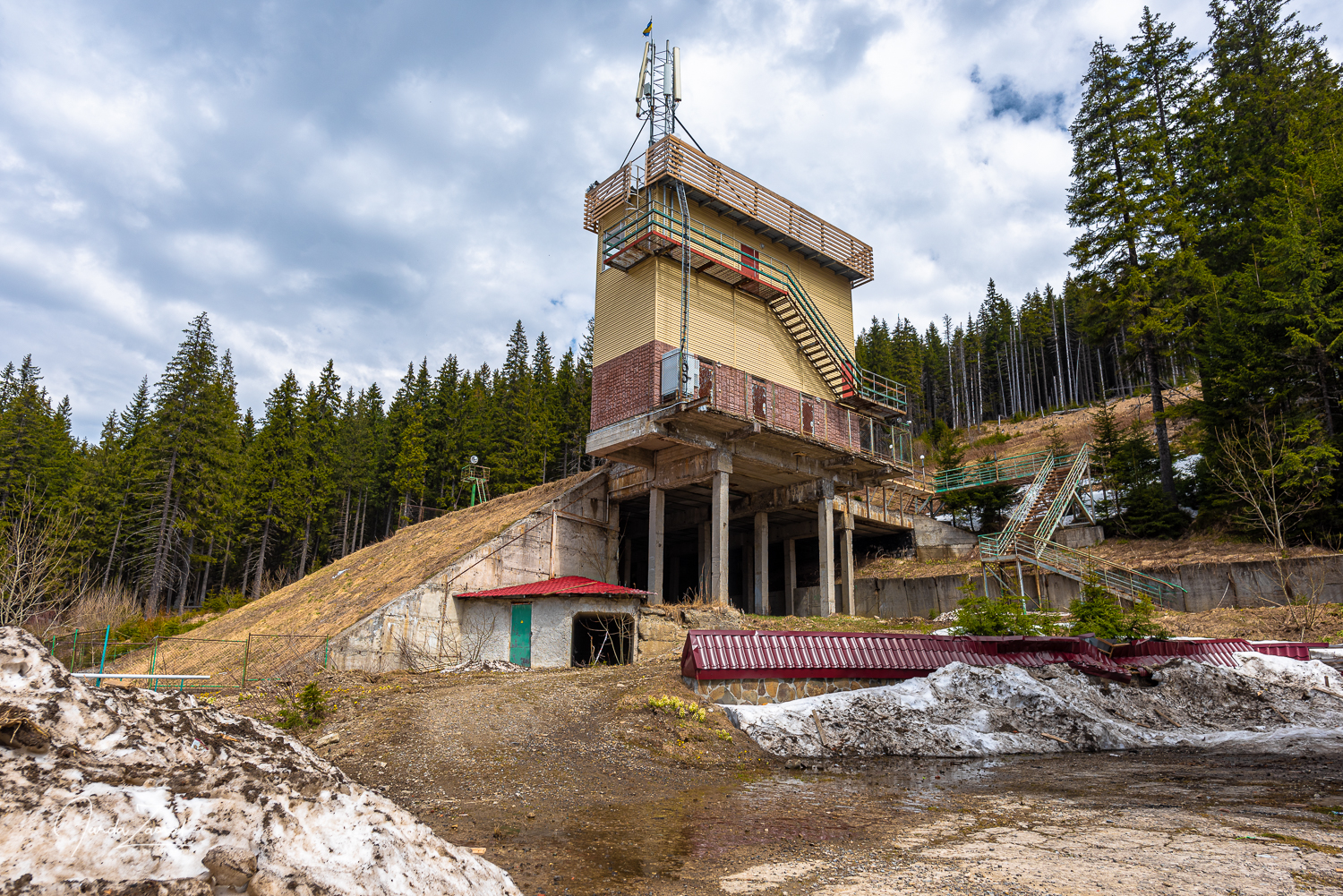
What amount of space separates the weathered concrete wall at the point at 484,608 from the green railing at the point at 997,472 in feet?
72.8

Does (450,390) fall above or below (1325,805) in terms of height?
above

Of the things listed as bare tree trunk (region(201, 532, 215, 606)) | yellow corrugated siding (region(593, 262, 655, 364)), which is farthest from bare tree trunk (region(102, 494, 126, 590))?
yellow corrugated siding (region(593, 262, 655, 364))

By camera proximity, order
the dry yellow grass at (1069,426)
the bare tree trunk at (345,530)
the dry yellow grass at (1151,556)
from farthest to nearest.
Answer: the bare tree trunk at (345,530), the dry yellow grass at (1069,426), the dry yellow grass at (1151,556)

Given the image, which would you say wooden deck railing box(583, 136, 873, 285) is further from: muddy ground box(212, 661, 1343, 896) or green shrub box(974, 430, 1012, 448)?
Answer: green shrub box(974, 430, 1012, 448)

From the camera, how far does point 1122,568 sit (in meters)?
25.8

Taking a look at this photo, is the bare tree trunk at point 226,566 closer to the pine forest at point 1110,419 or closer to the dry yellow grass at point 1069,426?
the pine forest at point 1110,419

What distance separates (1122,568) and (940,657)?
15768mm

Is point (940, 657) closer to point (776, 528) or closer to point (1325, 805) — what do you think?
point (1325, 805)

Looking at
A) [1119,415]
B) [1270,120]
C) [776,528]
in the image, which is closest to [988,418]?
[1119,415]

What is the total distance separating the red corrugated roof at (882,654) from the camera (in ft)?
42.6

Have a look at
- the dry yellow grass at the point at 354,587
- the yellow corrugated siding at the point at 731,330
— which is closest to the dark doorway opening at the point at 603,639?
the dry yellow grass at the point at 354,587

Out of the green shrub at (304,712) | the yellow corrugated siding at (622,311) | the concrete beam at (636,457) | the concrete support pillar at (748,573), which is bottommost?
the green shrub at (304,712)

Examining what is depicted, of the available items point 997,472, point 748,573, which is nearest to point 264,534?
point 748,573

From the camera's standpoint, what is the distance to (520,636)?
20578 millimetres
